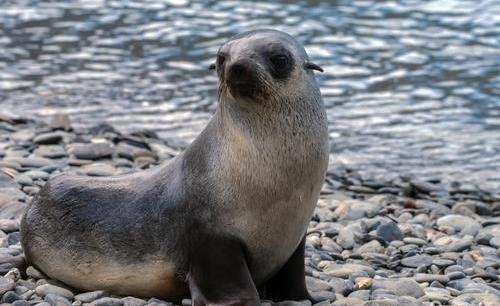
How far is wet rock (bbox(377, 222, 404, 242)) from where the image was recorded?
7.32 m

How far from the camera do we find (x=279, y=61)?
526 centimetres

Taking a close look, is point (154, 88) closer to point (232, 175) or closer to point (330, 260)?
point (330, 260)

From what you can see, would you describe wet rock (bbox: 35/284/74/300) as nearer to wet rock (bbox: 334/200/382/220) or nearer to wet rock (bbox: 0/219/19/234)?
wet rock (bbox: 0/219/19/234)

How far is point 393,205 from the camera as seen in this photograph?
8836mm

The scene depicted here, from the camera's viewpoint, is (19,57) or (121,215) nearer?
(121,215)

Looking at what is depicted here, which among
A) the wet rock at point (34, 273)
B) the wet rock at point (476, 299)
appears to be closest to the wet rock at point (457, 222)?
the wet rock at point (476, 299)

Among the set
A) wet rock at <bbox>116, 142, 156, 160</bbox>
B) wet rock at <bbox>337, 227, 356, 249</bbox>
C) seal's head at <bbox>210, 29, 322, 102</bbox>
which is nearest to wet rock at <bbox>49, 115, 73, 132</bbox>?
wet rock at <bbox>116, 142, 156, 160</bbox>

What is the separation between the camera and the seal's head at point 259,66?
5102 mm

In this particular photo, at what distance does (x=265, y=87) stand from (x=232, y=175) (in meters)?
0.48

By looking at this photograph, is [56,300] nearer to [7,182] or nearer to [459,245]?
[7,182]

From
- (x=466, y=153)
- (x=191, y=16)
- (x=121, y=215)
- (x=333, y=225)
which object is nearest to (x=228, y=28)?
(x=191, y=16)

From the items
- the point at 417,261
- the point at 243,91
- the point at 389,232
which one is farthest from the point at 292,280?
the point at 389,232

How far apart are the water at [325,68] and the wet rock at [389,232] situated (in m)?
2.68

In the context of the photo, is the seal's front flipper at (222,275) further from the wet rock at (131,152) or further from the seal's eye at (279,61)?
the wet rock at (131,152)
